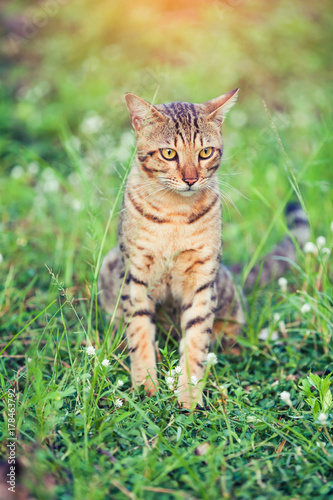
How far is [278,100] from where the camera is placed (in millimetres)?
7117

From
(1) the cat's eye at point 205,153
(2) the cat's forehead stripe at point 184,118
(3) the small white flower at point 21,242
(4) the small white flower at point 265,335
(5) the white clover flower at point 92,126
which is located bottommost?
(4) the small white flower at point 265,335

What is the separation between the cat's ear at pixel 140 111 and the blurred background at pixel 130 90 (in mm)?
1100

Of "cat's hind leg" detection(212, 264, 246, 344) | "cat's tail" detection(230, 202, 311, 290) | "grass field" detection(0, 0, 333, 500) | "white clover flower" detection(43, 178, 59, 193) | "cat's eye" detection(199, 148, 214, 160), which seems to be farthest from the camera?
"white clover flower" detection(43, 178, 59, 193)

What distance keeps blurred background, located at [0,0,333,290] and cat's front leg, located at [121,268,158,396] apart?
3.02ft

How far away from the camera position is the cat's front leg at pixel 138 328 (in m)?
3.09

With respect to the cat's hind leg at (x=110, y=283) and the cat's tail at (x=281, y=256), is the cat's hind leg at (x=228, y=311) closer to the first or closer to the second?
the cat's tail at (x=281, y=256)

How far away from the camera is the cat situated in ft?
9.84

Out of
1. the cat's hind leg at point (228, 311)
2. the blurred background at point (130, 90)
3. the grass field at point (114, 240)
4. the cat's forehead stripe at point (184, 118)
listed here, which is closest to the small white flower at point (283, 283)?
the grass field at point (114, 240)

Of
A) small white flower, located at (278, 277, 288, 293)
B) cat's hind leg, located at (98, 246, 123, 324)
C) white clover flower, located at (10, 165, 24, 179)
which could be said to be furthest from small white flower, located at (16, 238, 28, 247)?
small white flower, located at (278, 277, 288, 293)

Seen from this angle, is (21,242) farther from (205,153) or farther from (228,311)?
(205,153)

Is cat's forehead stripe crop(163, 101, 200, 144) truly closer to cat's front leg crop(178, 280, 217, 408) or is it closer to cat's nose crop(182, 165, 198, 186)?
cat's nose crop(182, 165, 198, 186)

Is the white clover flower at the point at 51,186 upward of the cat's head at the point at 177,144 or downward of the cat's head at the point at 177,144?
downward

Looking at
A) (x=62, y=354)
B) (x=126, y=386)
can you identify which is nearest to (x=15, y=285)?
(x=62, y=354)

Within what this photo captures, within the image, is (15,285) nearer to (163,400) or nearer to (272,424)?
(163,400)
